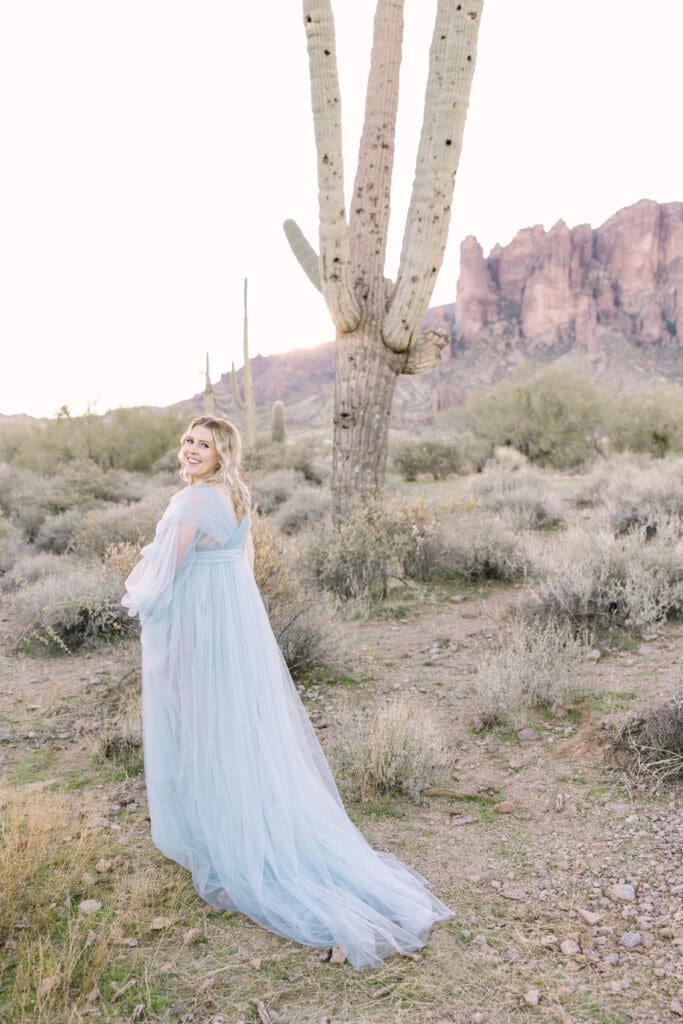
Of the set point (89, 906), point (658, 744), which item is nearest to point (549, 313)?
point (658, 744)

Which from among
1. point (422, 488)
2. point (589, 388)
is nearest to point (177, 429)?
point (422, 488)

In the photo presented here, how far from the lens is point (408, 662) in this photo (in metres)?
5.41

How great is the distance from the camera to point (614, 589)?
5555mm

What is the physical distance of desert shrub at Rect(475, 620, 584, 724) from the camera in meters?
4.30

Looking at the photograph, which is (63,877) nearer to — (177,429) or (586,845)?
(586,845)

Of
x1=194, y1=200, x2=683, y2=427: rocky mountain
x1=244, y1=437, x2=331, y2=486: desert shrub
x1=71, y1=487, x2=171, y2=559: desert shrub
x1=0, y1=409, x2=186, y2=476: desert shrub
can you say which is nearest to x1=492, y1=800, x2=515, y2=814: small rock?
x1=71, y1=487, x2=171, y2=559: desert shrub

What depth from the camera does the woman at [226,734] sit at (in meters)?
2.72

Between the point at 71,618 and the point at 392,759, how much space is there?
3.28m

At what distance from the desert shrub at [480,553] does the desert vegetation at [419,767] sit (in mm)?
26

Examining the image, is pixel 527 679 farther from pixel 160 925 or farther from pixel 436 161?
pixel 436 161

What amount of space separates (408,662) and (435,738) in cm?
160

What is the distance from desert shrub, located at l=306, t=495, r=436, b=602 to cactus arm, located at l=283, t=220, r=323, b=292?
254 centimetres

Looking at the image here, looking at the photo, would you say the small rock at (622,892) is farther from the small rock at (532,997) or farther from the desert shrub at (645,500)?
the desert shrub at (645,500)

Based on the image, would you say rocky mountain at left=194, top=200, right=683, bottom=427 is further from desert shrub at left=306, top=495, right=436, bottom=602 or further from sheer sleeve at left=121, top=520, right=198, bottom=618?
sheer sleeve at left=121, top=520, right=198, bottom=618
